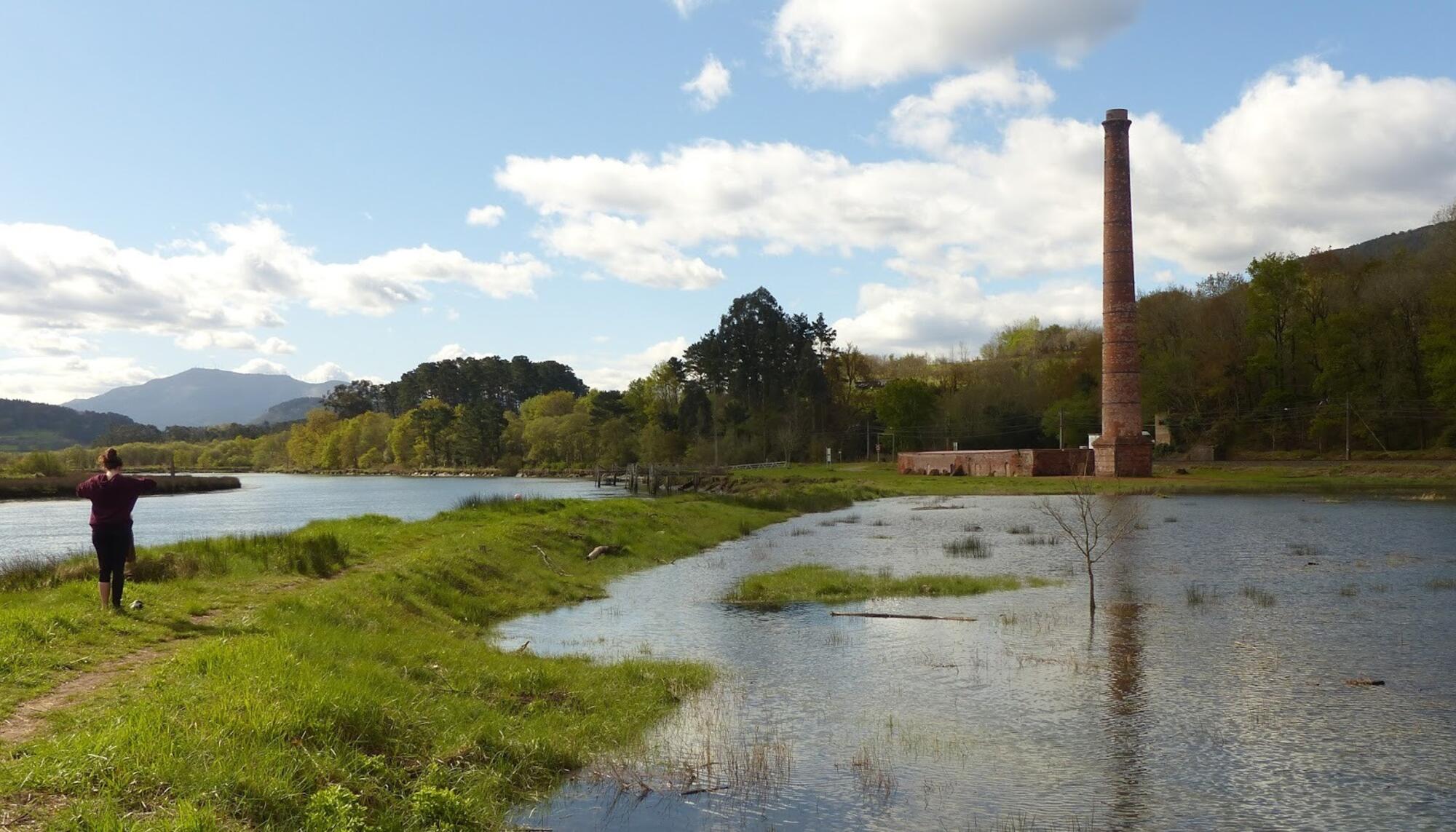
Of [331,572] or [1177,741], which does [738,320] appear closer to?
[331,572]

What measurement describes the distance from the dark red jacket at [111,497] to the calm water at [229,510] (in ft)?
34.1

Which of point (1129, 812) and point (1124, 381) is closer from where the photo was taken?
point (1129, 812)

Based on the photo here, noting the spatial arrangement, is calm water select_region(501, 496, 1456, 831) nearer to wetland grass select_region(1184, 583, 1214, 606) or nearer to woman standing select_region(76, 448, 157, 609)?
wetland grass select_region(1184, 583, 1214, 606)

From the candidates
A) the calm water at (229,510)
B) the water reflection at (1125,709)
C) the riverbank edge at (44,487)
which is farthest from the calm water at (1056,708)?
the riverbank edge at (44,487)

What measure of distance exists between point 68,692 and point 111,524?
15.5 feet

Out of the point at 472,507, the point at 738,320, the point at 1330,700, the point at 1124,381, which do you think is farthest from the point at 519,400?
the point at 1330,700

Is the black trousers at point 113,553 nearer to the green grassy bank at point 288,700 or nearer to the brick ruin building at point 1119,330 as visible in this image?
the green grassy bank at point 288,700

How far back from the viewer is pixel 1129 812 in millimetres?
10672

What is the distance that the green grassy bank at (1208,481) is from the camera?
220ft

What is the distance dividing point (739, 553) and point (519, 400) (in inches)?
6543

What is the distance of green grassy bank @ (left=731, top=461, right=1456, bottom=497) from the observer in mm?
67188

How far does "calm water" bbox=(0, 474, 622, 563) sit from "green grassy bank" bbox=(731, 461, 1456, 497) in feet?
69.0

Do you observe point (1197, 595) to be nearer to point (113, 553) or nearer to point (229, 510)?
point (113, 553)

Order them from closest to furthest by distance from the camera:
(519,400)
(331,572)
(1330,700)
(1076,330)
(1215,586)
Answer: (1330,700), (331,572), (1215,586), (1076,330), (519,400)
